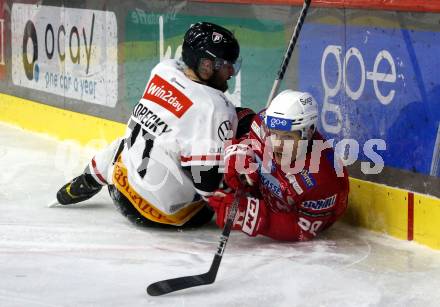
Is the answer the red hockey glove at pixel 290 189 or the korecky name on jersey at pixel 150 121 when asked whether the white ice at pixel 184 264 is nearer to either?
the red hockey glove at pixel 290 189

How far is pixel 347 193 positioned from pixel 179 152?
0.75 meters

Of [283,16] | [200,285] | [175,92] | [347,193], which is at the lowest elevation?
[200,285]

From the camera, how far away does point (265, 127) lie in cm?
456

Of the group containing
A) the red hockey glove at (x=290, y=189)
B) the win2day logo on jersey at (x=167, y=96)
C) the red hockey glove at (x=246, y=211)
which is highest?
the win2day logo on jersey at (x=167, y=96)

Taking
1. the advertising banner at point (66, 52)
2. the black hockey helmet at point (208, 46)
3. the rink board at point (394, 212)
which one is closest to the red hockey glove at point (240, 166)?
the black hockey helmet at point (208, 46)

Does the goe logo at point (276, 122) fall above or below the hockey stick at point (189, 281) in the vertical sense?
above

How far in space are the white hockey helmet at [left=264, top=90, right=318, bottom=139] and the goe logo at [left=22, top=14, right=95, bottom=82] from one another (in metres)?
2.77

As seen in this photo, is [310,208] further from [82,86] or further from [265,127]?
[82,86]

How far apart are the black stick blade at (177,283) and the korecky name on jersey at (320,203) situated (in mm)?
687

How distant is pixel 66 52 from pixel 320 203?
328 centimetres

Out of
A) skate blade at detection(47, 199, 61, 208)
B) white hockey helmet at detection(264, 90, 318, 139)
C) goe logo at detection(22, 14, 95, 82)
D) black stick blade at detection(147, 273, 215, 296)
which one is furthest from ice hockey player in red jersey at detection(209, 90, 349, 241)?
goe logo at detection(22, 14, 95, 82)

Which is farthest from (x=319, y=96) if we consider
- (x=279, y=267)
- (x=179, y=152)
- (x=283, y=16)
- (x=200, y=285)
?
(x=200, y=285)

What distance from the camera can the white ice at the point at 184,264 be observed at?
3715 mm

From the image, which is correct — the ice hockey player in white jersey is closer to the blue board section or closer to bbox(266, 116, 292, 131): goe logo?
bbox(266, 116, 292, 131): goe logo
